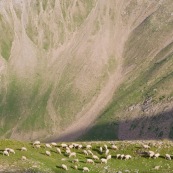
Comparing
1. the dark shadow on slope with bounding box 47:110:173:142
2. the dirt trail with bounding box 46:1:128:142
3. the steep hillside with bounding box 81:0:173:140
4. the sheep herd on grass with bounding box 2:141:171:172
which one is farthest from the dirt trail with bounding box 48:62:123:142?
the sheep herd on grass with bounding box 2:141:171:172

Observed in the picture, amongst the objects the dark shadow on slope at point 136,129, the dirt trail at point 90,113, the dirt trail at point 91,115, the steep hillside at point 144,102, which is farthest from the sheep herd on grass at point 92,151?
the dirt trail at point 91,115

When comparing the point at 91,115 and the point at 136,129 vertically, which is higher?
the point at 91,115

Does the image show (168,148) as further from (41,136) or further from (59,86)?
(59,86)

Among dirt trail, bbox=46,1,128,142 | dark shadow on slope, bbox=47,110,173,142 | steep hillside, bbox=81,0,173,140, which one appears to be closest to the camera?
dark shadow on slope, bbox=47,110,173,142

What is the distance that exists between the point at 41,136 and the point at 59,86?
94.2 ft

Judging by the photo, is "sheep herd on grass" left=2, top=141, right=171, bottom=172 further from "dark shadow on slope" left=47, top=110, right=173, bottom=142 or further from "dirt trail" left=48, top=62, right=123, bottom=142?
"dirt trail" left=48, top=62, right=123, bottom=142

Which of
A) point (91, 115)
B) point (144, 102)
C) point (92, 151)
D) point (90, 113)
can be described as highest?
point (144, 102)

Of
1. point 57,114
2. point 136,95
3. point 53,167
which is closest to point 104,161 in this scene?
point 53,167

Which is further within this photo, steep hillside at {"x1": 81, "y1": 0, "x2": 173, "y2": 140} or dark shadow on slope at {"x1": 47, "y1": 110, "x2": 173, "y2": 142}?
steep hillside at {"x1": 81, "y1": 0, "x2": 173, "y2": 140}

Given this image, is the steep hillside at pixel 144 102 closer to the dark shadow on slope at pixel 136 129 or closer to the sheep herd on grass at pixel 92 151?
the dark shadow on slope at pixel 136 129

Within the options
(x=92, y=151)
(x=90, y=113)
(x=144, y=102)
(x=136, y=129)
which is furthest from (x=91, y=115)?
(x=92, y=151)

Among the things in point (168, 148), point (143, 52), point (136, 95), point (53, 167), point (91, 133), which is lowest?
point (53, 167)

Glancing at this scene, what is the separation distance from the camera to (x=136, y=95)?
164 meters

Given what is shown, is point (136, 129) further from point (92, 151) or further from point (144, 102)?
point (92, 151)
